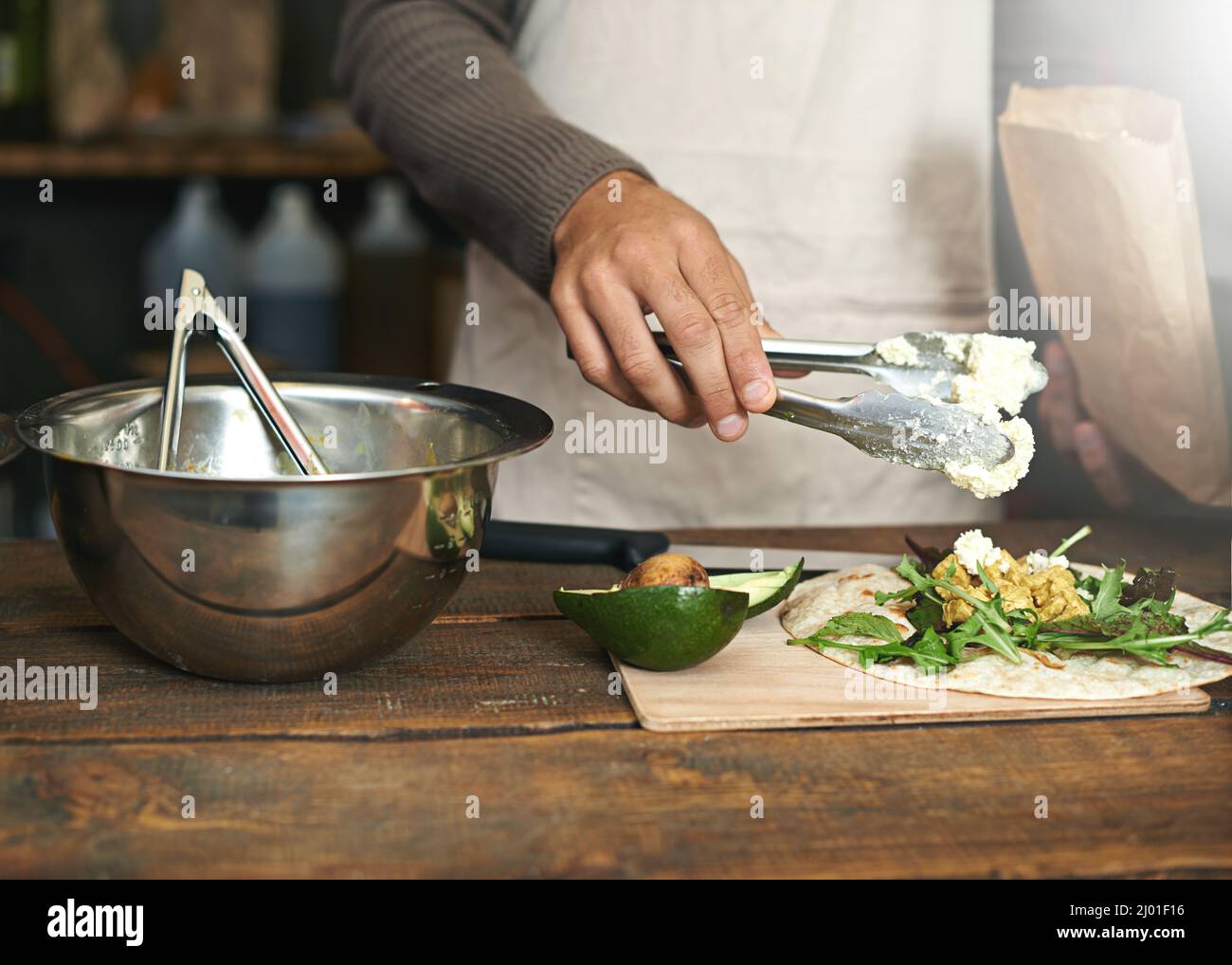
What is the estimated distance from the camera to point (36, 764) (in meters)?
0.75

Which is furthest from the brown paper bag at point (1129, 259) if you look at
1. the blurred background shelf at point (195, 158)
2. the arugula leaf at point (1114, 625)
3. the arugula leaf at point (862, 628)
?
the blurred background shelf at point (195, 158)

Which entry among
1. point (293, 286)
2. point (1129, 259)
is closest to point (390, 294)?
point (293, 286)

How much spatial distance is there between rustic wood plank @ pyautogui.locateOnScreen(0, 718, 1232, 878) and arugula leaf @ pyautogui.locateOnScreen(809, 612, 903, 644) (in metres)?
0.11

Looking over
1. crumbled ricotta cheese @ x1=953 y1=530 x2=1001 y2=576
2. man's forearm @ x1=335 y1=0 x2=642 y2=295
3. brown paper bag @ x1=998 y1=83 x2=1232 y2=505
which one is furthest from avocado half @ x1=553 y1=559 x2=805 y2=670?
brown paper bag @ x1=998 y1=83 x2=1232 y2=505

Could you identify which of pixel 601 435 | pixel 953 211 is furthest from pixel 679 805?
pixel 953 211

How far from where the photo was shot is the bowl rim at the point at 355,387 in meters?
0.76

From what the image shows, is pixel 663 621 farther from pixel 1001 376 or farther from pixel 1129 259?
pixel 1129 259

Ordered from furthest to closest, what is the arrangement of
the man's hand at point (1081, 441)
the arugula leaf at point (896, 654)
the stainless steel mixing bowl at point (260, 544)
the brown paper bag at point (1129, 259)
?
the man's hand at point (1081, 441) → the brown paper bag at point (1129, 259) → the arugula leaf at point (896, 654) → the stainless steel mixing bowl at point (260, 544)

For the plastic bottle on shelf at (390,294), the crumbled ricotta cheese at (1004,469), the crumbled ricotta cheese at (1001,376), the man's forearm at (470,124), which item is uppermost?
the man's forearm at (470,124)

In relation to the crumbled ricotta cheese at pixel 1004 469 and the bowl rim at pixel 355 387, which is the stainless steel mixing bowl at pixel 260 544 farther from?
the crumbled ricotta cheese at pixel 1004 469

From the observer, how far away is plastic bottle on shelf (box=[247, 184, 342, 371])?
251 cm

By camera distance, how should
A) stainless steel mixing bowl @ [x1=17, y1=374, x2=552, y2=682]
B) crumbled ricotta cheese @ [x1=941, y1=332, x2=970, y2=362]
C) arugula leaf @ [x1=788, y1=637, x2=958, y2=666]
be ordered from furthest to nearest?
crumbled ricotta cheese @ [x1=941, y1=332, x2=970, y2=362] < arugula leaf @ [x1=788, y1=637, x2=958, y2=666] < stainless steel mixing bowl @ [x1=17, y1=374, x2=552, y2=682]

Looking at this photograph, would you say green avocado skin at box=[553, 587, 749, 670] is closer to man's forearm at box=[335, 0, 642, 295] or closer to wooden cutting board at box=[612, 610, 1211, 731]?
wooden cutting board at box=[612, 610, 1211, 731]

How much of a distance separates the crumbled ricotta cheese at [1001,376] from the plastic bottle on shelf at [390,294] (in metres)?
1.76
